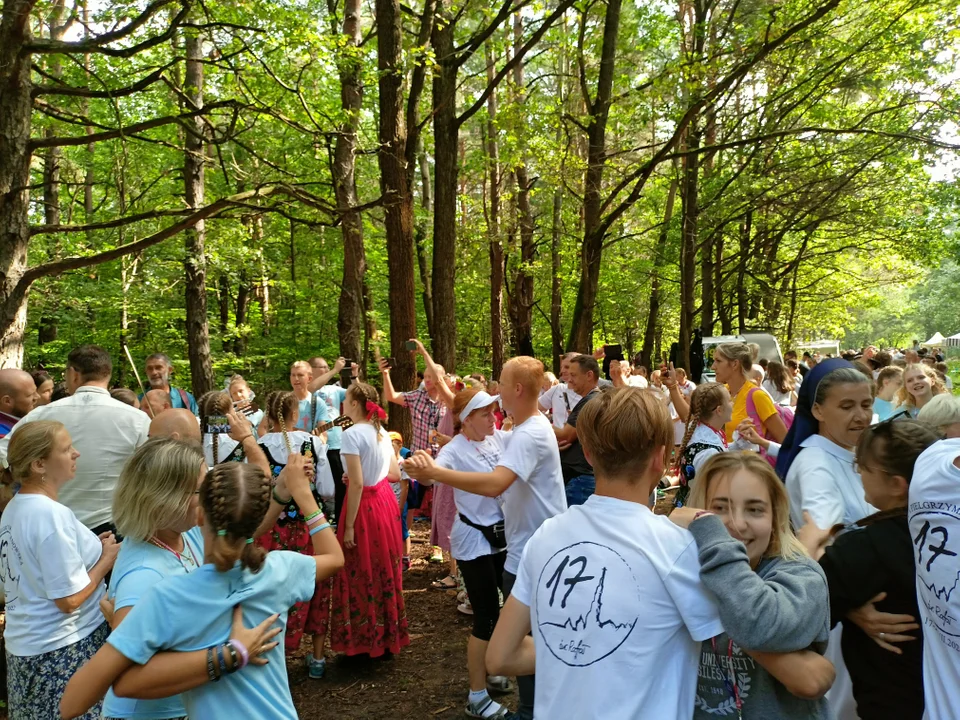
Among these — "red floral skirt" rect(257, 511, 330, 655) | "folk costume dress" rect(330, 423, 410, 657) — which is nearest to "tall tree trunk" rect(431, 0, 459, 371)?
"folk costume dress" rect(330, 423, 410, 657)

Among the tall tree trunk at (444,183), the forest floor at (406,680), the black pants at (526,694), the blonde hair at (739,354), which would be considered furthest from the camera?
the tall tree trunk at (444,183)

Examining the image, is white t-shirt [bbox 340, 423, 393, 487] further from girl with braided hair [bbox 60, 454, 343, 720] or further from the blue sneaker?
girl with braided hair [bbox 60, 454, 343, 720]

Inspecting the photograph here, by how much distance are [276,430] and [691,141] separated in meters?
10.9

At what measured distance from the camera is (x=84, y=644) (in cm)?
310

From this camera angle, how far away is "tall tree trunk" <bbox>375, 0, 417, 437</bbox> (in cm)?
735

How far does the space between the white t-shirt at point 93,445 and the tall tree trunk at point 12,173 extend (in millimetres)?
2183

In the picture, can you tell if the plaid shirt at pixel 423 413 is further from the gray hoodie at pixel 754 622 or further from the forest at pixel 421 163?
the gray hoodie at pixel 754 622

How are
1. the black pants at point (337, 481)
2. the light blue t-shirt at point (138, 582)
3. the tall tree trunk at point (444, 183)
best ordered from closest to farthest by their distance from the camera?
the light blue t-shirt at point (138, 582), the black pants at point (337, 481), the tall tree trunk at point (444, 183)

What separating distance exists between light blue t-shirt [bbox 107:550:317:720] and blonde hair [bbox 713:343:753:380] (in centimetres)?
400

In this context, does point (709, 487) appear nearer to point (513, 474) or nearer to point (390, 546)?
point (513, 474)

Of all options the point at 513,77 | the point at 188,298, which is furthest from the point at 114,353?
the point at 513,77

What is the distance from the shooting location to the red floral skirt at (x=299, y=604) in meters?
4.97

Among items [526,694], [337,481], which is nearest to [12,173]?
[337,481]

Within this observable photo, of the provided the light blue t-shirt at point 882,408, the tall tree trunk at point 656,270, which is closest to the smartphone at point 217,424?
the light blue t-shirt at point 882,408
